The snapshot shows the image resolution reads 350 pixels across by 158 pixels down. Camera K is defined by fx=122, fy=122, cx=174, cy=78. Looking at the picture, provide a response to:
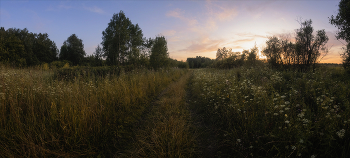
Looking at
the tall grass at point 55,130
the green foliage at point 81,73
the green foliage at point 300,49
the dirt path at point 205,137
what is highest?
the green foliage at point 300,49

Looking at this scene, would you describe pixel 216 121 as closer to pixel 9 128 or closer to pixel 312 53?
pixel 9 128

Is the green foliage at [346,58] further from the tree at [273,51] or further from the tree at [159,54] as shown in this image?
the tree at [159,54]

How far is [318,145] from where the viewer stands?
2.16 metres

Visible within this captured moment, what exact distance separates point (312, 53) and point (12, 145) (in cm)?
1928

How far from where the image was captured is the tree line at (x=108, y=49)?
19.2m

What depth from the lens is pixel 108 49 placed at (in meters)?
28.0

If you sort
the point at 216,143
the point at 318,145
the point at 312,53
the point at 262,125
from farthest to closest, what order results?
the point at 312,53
the point at 216,143
the point at 262,125
the point at 318,145

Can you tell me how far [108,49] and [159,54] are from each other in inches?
626

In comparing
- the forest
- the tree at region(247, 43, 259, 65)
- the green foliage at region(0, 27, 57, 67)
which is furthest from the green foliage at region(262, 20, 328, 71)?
the green foliage at region(0, 27, 57, 67)

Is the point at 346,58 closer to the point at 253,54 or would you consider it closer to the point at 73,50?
the point at 253,54

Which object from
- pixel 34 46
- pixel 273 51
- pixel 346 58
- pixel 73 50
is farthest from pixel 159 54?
pixel 34 46

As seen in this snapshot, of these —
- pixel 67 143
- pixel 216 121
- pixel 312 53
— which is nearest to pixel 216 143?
pixel 216 121

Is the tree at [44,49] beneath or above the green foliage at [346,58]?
above

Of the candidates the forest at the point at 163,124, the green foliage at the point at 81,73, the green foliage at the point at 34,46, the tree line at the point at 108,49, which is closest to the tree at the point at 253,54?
the tree line at the point at 108,49
